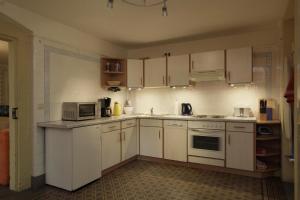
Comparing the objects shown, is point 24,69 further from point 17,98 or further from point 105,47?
point 105,47

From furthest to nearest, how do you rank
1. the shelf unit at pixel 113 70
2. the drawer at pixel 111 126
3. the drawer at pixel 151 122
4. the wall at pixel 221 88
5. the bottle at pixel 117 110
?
the bottle at pixel 117 110, the shelf unit at pixel 113 70, the drawer at pixel 151 122, the wall at pixel 221 88, the drawer at pixel 111 126

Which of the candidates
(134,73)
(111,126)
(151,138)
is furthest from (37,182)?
(134,73)

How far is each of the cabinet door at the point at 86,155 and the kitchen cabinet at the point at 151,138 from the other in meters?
1.12

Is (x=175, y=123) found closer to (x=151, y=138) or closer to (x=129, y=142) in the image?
(x=151, y=138)

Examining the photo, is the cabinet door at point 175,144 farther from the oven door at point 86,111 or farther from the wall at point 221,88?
the oven door at point 86,111

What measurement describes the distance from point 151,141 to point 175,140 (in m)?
0.50

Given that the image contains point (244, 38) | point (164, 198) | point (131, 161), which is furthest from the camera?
point (131, 161)

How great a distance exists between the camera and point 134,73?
4.21 meters

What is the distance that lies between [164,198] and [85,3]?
8.71 feet

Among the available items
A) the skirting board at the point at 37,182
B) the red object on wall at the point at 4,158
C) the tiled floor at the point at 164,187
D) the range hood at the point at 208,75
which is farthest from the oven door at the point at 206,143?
the red object on wall at the point at 4,158

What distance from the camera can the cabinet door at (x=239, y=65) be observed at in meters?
3.30

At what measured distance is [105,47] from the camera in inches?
159

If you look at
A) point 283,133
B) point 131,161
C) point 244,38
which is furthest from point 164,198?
point 244,38

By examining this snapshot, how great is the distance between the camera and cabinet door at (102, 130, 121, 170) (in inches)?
124
